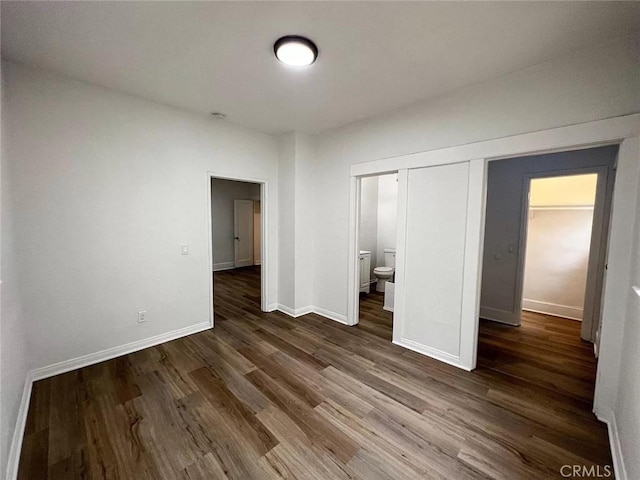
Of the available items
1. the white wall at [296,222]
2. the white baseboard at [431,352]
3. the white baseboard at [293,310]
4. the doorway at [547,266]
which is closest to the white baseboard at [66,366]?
the white baseboard at [293,310]

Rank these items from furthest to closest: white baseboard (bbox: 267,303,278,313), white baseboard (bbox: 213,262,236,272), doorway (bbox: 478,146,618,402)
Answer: white baseboard (bbox: 213,262,236,272), white baseboard (bbox: 267,303,278,313), doorway (bbox: 478,146,618,402)

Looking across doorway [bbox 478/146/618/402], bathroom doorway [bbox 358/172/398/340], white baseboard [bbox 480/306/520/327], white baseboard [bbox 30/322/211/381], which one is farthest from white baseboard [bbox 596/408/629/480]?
white baseboard [bbox 30/322/211/381]

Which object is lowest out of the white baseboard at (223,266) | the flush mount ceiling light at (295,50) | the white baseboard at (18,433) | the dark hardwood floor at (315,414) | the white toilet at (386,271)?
the dark hardwood floor at (315,414)

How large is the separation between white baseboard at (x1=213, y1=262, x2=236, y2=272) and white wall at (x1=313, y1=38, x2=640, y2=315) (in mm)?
4393

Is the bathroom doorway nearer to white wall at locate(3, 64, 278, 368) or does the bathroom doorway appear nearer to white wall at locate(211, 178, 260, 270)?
white wall at locate(3, 64, 278, 368)

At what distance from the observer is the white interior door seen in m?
7.52

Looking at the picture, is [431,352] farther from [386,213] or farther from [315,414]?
[386,213]

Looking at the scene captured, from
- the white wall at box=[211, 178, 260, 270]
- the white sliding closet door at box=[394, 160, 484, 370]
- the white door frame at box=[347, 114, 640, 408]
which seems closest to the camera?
the white door frame at box=[347, 114, 640, 408]

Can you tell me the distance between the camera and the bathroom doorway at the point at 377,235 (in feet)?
16.4

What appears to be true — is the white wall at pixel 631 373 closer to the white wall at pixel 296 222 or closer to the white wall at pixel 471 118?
the white wall at pixel 471 118

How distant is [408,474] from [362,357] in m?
1.27

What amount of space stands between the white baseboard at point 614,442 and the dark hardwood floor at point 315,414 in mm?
47

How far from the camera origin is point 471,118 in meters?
2.38

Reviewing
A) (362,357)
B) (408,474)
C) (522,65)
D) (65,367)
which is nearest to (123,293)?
(65,367)
